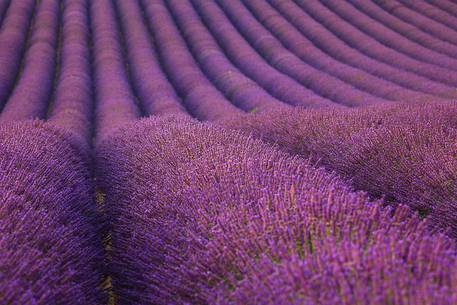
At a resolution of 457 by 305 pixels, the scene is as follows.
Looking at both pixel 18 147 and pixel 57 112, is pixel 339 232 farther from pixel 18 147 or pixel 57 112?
pixel 57 112

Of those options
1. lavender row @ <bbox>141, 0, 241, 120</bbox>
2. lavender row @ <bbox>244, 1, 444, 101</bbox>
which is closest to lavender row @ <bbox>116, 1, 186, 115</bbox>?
lavender row @ <bbox>141, 0, 241, 120</bbox>

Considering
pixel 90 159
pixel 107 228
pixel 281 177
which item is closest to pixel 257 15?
pixel 90 159

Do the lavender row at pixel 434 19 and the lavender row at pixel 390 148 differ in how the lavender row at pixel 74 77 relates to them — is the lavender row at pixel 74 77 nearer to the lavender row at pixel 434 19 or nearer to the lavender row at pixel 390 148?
the lavender row at pixel 390 148

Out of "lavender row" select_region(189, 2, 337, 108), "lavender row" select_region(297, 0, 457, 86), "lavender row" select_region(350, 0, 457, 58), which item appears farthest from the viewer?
"lavender row" select_region(350, 0, 457, 58)

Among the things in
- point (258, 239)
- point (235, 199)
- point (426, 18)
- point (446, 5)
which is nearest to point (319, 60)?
point (426, 18)

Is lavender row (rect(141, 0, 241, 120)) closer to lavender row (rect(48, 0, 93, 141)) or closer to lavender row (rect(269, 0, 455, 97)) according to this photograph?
lavender row (rect(48, 0, 93, 141))

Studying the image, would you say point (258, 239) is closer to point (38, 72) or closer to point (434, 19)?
point (38, 72)

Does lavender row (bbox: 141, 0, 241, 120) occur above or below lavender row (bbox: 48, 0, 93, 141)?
above

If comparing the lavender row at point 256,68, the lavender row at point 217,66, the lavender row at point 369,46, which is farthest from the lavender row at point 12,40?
the lavender row at point 369,46
